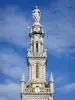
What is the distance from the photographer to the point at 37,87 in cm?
11194

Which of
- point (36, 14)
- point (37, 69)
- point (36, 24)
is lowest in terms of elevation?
point (37, 69)

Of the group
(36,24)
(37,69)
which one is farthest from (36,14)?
(37,69)

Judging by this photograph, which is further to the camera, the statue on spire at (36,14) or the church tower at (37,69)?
the statue on spire at (36,14)

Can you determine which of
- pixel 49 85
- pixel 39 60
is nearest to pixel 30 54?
pixel 39 60

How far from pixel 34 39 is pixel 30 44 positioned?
5.19 feet

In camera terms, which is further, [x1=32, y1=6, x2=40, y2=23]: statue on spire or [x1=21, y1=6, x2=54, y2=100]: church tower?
[x1=32, y1=6, x2=40, y2=23]: statue on spire

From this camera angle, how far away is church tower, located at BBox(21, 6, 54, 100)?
11044cm

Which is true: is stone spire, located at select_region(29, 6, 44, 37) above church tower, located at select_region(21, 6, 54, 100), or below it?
above

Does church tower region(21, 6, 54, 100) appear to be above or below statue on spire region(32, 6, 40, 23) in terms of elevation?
below

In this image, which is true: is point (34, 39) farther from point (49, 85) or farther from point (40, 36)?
point (49, 85)

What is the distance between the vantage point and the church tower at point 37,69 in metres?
110

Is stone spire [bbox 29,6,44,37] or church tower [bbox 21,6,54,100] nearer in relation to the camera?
church tower [bbox 21,6,54,100]

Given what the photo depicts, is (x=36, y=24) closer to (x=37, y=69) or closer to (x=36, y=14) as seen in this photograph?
(x=36, y=14)

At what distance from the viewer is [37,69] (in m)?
116
